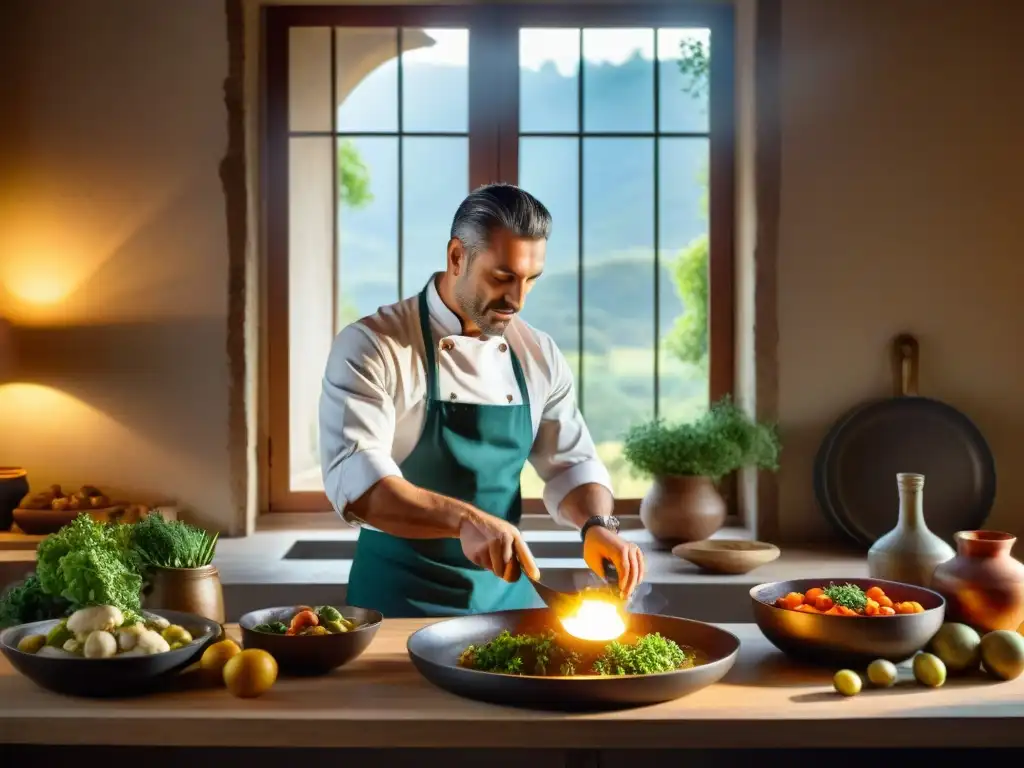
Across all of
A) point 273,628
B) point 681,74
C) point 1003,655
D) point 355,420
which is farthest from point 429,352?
point 681,74

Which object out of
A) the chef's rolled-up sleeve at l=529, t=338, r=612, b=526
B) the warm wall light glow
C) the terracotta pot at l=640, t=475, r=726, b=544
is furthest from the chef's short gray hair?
the warm wall light glow

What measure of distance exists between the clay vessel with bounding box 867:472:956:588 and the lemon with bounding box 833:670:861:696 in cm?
46

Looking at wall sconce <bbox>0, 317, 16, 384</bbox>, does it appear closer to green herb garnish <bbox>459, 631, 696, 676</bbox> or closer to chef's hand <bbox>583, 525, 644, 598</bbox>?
chef's hand <bbox>583, 525, 644, 598</bbox>

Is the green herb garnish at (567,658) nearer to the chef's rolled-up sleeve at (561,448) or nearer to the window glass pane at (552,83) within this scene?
the chef's rolled-up sleeve at (561,448)

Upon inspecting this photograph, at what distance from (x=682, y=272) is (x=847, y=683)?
7.78 feet

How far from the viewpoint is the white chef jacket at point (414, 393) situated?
2236mm

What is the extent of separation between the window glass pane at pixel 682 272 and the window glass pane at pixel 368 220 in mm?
939

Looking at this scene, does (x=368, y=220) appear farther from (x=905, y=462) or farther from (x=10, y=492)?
Result: (x=905, y=462)

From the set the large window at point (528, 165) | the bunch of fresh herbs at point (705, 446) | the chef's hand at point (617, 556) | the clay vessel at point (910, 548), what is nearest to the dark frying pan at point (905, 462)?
the bunch of fresh herbs at point (705, 446)

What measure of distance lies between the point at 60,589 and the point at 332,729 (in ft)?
1.80

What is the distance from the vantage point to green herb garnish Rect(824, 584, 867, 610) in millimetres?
1828

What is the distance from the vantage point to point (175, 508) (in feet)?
11.6

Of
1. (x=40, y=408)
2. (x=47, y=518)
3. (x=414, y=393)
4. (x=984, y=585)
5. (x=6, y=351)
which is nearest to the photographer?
(x=984, y=585)

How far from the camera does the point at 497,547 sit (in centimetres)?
191
